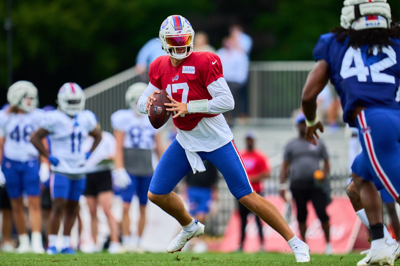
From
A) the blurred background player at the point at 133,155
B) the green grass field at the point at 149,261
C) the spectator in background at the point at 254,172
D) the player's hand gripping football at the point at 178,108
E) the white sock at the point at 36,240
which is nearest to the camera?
the green grass field at the point at 149,261

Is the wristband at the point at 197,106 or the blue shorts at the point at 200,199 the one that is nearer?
the wristband at the point at 197,106

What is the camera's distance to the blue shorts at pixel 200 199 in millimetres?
10969

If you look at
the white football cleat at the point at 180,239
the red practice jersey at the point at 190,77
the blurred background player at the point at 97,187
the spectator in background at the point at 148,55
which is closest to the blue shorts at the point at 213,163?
the red practice jersey at the point at 190,77

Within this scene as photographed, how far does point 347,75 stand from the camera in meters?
4.87

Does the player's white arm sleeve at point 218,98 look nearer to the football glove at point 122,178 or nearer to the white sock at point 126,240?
the football glove at point 122,178

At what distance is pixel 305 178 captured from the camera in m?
9.70

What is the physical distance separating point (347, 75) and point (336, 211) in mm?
7212

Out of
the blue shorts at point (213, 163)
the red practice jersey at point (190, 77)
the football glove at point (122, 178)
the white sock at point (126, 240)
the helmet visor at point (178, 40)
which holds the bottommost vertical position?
the white sock at point (126, 240)

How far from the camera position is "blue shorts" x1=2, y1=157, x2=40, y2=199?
9391mm

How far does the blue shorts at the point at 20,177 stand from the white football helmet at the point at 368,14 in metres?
5.97

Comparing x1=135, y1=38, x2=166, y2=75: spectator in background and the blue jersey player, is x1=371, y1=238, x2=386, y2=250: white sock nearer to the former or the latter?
the blue jersey player

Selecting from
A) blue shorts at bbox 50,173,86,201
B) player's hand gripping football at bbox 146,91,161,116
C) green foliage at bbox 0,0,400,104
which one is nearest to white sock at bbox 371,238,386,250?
player's hand gripping football at bbox 146,91,161,116

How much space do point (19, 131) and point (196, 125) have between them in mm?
4557

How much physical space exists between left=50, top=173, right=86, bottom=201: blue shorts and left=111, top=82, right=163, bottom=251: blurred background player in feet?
3.84
